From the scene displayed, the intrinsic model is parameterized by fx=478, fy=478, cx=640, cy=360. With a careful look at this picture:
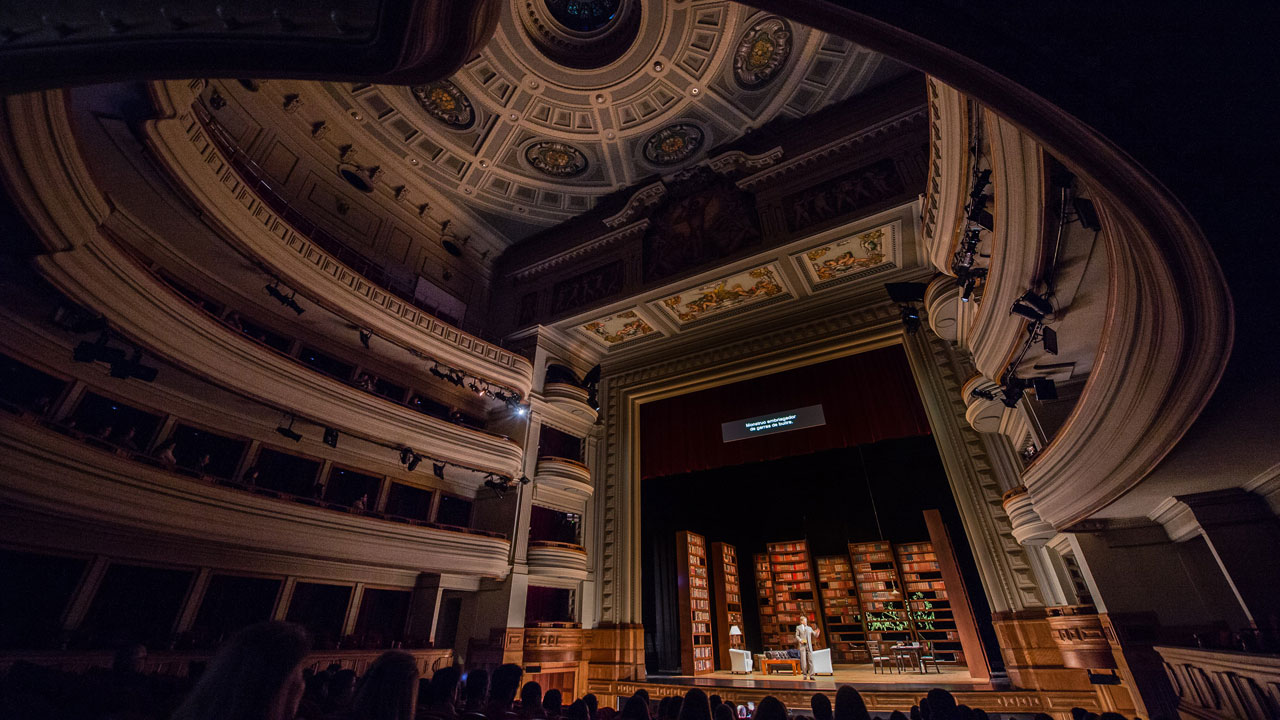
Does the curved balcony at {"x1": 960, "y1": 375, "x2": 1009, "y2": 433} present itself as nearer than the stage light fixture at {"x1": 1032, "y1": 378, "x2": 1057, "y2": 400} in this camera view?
No

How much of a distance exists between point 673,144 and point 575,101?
3.00 metres

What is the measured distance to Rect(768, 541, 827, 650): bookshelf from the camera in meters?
14.4

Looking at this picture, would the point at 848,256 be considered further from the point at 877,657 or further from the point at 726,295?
the point at 877,657

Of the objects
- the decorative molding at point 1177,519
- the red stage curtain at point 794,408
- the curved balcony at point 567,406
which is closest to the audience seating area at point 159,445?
the curved balcony at point 567,406

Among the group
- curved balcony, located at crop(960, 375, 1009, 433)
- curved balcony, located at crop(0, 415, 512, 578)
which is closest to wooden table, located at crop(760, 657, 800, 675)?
curved balcony, located at crop(0, 415, 512, 578)

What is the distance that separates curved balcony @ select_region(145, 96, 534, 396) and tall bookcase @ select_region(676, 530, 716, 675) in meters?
6.79

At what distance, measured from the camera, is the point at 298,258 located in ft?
32.7

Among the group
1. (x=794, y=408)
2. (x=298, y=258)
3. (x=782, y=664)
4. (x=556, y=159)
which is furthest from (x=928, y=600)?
(x=298, y=258)

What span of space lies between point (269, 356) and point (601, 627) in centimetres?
981

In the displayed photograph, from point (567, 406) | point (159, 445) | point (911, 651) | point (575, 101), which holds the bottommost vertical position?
point (911, 651)

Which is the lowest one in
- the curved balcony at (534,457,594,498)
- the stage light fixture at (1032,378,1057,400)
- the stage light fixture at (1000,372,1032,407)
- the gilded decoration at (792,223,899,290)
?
the stage light fixture at (1032,378,1057,400)

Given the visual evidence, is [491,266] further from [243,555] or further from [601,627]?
[601,627]

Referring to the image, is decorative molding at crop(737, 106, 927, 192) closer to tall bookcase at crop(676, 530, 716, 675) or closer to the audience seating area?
tall bookcase at crop(676, 530, 716, 675)

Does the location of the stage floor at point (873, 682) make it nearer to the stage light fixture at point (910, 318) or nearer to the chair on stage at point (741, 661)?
the chair on stage at point (741, 661)
